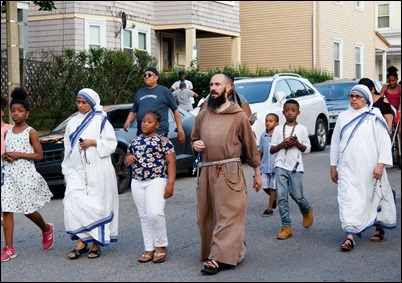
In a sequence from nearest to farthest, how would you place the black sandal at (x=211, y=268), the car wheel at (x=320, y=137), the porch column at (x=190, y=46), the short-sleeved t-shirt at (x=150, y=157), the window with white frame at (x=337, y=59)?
1. the black sandal at (x=211, y=268)
2. the short-sleeved t-shirt at (x=150, y=157)
3. the car wheel at (x=320, y=137)
4. the porch column at (x=190, y=46)
5. the window with white frame at (x=337, y=59)

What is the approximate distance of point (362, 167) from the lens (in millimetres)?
8531

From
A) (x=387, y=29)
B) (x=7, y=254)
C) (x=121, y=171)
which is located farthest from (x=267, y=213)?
(x=387, y=29)

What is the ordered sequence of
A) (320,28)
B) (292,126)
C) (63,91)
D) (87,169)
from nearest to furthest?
(87,169), (292,126), (63,91), (320,28)

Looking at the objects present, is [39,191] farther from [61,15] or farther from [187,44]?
[187,44]

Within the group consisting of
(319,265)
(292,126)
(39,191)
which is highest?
(292,126)

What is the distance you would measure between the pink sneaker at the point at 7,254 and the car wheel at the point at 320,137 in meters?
11.3

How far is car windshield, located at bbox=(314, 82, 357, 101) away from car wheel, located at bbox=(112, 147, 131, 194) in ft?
35.8

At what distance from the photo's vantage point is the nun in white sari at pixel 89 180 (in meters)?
8.48

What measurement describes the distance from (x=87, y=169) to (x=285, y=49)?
92.9 feet

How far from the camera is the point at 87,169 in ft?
27.9

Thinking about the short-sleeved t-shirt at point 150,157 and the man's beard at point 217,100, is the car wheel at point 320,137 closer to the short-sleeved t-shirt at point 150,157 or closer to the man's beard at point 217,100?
the short-sleeved t-shirt at point 150,157

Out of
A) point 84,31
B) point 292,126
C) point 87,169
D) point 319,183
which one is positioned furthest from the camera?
point 84,31

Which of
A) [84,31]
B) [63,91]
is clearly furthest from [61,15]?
[63,91]

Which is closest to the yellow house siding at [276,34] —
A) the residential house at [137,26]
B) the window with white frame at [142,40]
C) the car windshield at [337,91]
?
the residential house at [137,26]
